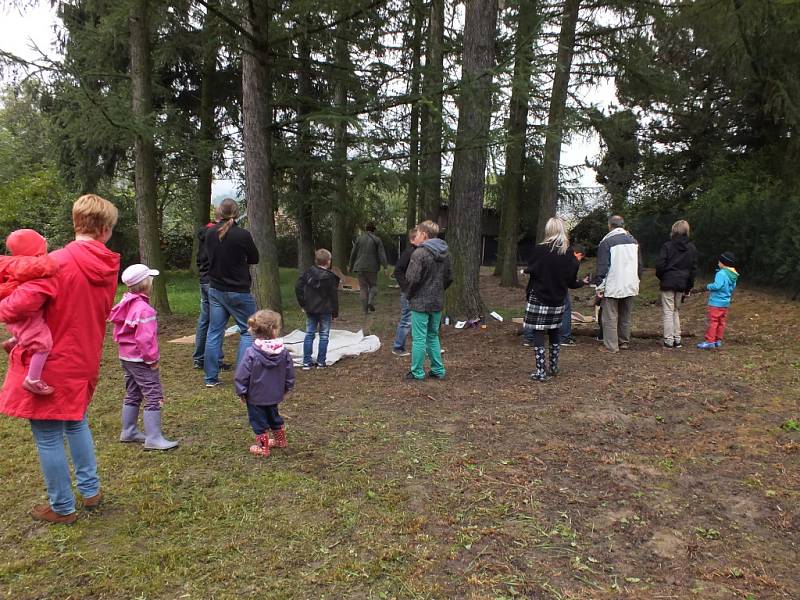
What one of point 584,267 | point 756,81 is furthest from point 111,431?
point 584,267

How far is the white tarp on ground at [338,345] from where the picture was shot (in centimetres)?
722

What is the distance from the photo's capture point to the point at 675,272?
7453 millimetres

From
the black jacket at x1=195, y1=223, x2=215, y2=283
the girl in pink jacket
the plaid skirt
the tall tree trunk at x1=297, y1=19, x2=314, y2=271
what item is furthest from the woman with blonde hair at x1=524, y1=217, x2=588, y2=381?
the girl in pink jacket

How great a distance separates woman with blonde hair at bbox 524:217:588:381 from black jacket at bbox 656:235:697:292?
7.71ft

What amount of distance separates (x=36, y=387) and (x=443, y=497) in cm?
234

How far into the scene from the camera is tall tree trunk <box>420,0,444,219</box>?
686 centimetres

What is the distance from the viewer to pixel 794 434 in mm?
4270

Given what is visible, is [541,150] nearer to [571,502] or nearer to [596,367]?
[596,367]

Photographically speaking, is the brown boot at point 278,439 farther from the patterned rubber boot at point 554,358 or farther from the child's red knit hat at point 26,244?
the patterned rubber boot at point 554,358

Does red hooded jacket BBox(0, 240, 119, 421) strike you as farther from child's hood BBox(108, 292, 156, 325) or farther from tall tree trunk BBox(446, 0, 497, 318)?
tall tree trunk BBox(446, 0, 497, 318)

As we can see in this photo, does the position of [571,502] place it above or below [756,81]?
below

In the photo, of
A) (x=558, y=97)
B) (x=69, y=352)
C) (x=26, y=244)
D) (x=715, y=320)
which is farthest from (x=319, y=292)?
(x=558, y=97)

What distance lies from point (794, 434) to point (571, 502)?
2.29 meters

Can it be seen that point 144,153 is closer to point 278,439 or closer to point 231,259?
point 231,259
